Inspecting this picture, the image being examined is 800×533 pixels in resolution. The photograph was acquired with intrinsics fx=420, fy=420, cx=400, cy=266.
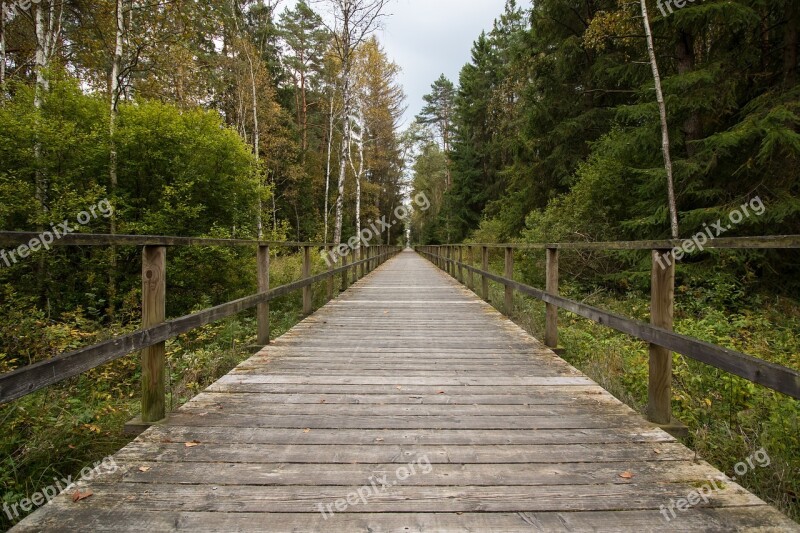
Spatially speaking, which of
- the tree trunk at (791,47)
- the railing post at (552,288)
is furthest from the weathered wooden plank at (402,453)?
the tree trunk at (791,47)

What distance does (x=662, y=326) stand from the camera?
8.74ft

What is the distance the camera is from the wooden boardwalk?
180 centimetres

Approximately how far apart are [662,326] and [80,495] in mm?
3290

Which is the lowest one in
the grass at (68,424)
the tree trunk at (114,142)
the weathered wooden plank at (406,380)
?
the grass at (68,424)

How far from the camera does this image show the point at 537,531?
1.72 m

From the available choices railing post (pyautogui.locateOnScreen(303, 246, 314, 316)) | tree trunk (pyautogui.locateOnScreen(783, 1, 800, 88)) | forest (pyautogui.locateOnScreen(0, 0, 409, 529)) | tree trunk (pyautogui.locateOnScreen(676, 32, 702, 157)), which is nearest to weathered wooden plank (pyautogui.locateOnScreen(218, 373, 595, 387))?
forest (pyautogui.locateOnScreen(0, 0, 409, 529))

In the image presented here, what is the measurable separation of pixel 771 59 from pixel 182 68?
16876mm

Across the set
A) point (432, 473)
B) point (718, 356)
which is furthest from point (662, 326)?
point (432, 473)

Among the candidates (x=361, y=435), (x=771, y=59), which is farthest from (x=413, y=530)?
(x=771, y=59)

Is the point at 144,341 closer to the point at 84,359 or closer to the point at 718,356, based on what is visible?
the point at 84,359

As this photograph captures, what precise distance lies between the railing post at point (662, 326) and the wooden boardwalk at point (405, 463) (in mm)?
162

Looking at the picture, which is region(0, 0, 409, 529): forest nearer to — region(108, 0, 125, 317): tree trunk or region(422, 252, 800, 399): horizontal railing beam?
region(108, 0, 125, 317): tree trunk

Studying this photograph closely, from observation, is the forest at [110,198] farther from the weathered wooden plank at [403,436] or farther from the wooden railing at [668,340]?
the wooden railing at [668,340]

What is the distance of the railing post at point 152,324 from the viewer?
104 inches
